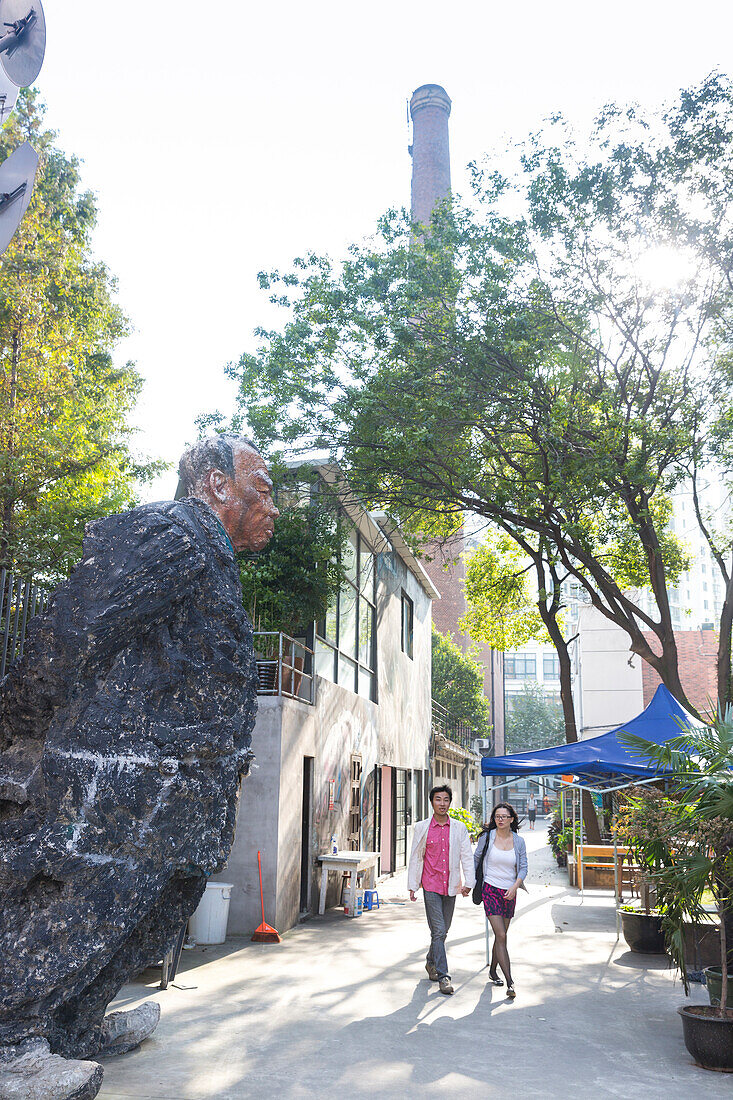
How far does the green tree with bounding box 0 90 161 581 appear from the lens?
43.5ft

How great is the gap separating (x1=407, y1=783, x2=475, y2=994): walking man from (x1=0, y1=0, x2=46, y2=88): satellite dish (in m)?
6.64

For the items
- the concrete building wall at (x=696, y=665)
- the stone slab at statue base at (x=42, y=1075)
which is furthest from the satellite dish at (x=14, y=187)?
the concrete building wall at (x=696, y=665)

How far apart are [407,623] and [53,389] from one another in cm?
1126

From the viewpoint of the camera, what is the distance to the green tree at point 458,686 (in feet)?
137

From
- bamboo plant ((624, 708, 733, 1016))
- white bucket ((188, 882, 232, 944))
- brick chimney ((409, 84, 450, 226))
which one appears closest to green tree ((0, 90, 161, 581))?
white bucket ((188, 882, 232, 944))

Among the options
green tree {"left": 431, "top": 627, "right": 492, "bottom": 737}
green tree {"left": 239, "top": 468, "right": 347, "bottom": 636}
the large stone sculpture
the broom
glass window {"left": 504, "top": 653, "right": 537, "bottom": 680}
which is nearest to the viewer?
the large stone sculpture

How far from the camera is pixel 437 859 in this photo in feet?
27.1

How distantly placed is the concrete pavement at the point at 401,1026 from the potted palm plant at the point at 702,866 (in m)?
0.26

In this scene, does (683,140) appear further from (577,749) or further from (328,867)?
(328,867)

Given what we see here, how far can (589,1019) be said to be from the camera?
7.21m

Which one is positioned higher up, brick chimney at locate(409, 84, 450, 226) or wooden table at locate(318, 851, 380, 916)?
brick chimney at locate(409, 84, 450, 226)

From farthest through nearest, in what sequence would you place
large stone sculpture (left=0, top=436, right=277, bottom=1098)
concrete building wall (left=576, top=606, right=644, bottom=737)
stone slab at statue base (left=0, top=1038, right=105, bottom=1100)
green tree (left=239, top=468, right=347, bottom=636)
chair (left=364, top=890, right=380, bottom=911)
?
concrete building wall (left=576, top=606, right=644, bottom=737) → chair (left=364, top=890, right=380, bottom=911) → green tree (left=239, top=468, right=347, bottom=636) → large stone sculpture (left=0, top=436, right=277, bottom=1098) → stone slab at statue base (left=0, top=1038, right=105, bottom=1100)

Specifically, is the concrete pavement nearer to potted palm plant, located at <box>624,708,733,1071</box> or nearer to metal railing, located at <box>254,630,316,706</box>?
potted palm plant, located at <box>624,708,733,1071</box>

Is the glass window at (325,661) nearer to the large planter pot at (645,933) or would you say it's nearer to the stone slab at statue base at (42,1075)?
the large planter pot at (645,933)
